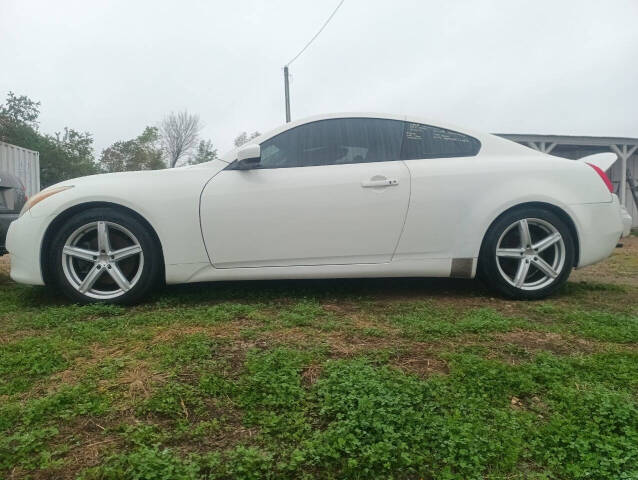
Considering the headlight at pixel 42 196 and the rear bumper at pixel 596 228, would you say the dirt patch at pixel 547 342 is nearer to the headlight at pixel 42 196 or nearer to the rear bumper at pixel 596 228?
the rear bumper at pixel 596 228

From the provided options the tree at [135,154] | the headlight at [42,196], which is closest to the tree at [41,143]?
the tree at [135,154]

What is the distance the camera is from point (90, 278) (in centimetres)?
322

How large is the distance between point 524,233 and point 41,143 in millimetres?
36919

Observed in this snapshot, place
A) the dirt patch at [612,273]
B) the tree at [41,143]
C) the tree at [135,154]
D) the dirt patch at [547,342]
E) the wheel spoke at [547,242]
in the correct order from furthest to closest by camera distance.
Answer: the tree at [135,154] → the tree at [41,143] → the dirt patch at [612,273] → the wheel spoke at [547,242] → the dirt patch at [547,342]

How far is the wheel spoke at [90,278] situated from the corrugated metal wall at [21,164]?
716cm

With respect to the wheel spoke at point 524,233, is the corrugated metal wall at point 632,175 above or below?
above

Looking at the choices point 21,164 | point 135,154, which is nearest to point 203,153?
point 135,154

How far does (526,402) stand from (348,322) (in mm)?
1196

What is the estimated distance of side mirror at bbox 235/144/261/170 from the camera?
3.26 m

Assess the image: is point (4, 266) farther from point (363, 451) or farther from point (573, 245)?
point (573, 245)

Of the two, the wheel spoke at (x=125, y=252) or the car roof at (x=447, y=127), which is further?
the car roof at (x=447, y=127)

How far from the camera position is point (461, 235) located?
3.36m

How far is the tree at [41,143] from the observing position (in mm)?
30125

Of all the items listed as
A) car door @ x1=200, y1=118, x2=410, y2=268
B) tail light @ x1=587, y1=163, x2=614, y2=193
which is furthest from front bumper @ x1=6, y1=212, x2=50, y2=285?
tail light @ x1=587, y1=163, x2=614, y2=193
